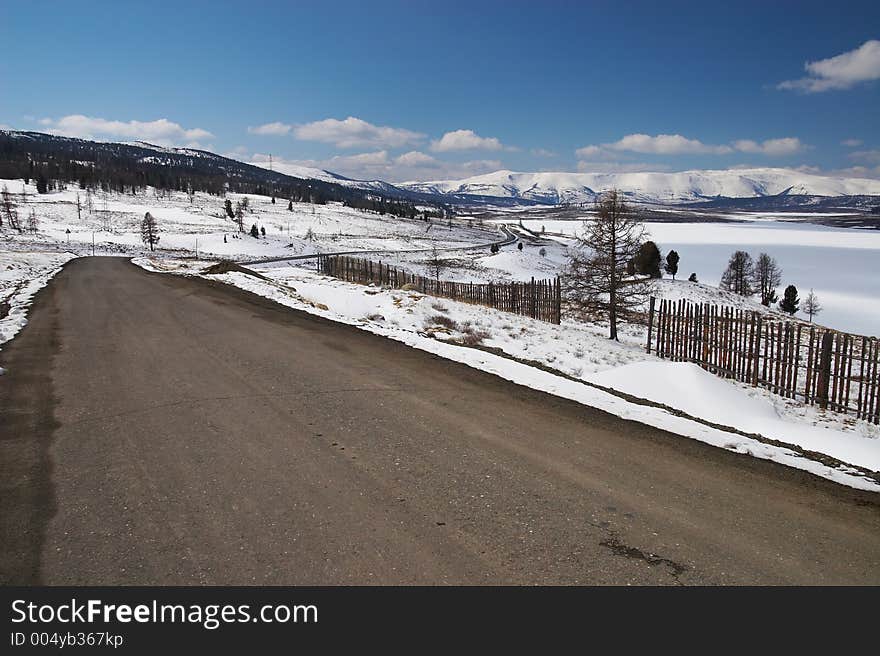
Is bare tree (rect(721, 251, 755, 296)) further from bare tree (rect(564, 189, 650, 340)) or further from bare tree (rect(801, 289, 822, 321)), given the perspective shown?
bare tree (rect(564, 189, 650, 340))

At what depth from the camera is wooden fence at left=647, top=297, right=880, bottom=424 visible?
10.5m

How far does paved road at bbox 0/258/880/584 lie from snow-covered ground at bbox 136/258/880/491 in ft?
1.79

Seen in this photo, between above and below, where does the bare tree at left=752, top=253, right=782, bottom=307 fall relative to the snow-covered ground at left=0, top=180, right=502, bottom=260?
below

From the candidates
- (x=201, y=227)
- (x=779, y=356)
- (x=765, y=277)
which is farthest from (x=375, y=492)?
(x=201, y=227)

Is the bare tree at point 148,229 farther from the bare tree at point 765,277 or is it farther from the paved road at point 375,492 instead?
the bare tree at point 765,277

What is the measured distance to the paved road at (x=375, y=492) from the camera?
3820 millimetres

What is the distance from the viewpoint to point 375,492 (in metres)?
4.86

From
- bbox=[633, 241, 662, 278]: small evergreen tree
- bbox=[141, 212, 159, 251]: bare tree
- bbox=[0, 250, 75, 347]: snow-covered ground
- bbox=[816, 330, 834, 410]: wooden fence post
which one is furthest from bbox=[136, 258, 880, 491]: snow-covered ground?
bbox=[141, 212, 159, 251]: bare tree

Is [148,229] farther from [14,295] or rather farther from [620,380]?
[620,380]

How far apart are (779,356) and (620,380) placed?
425 cm

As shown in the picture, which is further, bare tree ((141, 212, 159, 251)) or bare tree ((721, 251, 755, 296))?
bare tree ((721, 251, 755, 296))
